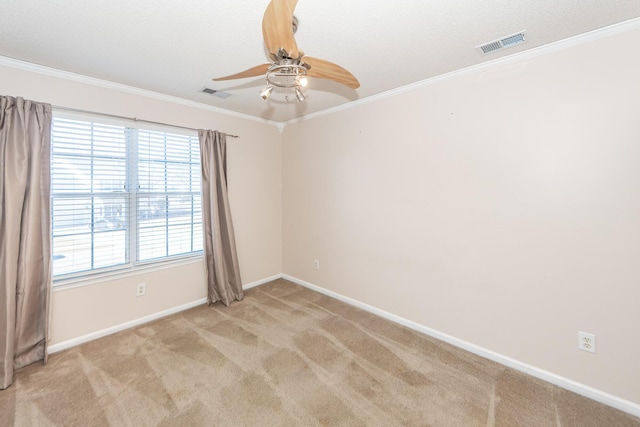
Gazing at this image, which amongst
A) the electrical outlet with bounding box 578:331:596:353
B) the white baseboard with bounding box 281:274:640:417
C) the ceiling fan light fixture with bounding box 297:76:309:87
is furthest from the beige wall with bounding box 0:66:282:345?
the electrical outlet with bounding box 578:331:596:353

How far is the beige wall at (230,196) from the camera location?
237 cm

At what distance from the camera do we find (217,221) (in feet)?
10.7

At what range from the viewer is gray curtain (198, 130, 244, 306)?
3225 mm

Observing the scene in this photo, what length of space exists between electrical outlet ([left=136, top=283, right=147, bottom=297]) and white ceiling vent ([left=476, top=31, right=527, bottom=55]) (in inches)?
147

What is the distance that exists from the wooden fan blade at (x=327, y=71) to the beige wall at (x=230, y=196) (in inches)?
83.8

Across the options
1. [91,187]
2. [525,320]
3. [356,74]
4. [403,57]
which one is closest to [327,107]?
[356,74]

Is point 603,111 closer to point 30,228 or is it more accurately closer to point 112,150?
point 112,150

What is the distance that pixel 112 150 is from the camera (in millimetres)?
2648

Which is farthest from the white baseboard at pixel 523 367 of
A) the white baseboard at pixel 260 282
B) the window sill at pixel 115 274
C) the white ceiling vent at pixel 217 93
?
the white ceiling vent at pixel 217 93

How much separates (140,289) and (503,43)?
12.7 ft

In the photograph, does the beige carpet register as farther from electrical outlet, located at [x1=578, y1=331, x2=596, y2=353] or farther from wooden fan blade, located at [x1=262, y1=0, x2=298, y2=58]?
wooden fan blade, located at [x1=262, y1=0, x2=298, y2=58]

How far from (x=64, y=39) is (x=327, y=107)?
2388mm

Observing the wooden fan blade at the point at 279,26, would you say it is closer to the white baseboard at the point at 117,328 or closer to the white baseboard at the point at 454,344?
the white baseboard at the point at 454,344

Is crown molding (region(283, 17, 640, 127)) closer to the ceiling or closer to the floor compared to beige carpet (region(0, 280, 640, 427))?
closer to the ceiling
